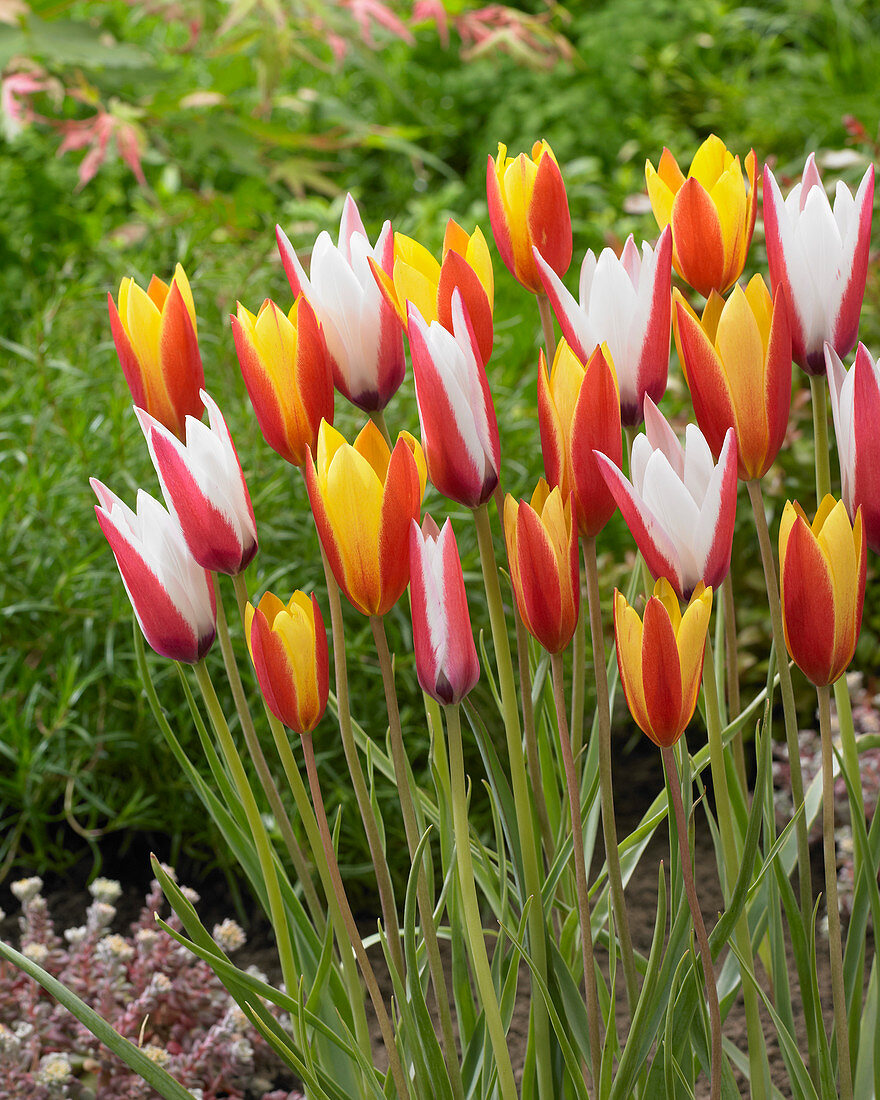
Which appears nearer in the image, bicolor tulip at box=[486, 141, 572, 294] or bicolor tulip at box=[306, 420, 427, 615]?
bicolor tulip at box=[306, 420, 427, 615]

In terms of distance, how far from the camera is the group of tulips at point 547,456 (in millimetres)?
712

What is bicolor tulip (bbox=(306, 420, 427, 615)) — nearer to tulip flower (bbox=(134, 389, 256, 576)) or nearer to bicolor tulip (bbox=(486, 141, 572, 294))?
tulip flower (bbox=(134, 389, 256, 576))

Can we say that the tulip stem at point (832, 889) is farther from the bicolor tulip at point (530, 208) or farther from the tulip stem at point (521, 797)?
the bicolor tulip at point (530, 208)

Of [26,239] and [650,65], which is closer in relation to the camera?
[26,239]

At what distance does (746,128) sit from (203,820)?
3.73 m

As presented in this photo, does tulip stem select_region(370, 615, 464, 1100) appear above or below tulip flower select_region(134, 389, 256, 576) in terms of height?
below

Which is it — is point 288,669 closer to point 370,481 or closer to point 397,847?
point 370,481

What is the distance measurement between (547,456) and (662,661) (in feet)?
0.57

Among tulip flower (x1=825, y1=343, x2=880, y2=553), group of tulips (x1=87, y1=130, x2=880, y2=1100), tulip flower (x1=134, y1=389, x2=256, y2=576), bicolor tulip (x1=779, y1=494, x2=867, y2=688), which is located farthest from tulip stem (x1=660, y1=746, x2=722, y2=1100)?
tulip flower (x1=134, y1=389, x2=256, y2=576)

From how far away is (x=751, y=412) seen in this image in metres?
0.77

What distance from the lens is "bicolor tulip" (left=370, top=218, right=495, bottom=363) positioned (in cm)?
78

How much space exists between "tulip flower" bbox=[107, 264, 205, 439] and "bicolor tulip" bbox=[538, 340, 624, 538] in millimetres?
288

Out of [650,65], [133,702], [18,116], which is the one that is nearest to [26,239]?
[18,116]

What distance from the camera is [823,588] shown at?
71 cm
